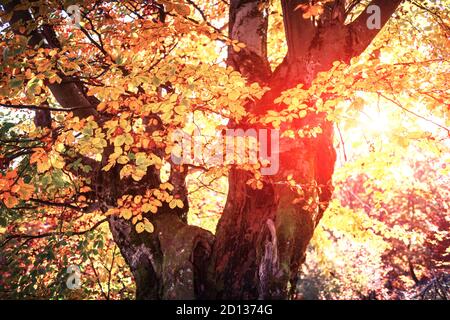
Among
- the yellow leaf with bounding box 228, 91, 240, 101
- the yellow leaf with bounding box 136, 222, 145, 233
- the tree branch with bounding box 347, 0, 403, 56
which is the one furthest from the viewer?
the tree branch with bounding box 347, 0, 403, 56

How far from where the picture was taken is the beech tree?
4387 mm

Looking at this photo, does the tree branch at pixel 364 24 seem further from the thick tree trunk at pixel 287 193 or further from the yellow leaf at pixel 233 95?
the yellow leaf at pixel 233 95

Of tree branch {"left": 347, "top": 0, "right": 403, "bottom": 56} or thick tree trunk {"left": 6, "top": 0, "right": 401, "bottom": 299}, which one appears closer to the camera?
thick tree trunk {"left": 6, "top": 0, "right": 401, "bottom": 299}

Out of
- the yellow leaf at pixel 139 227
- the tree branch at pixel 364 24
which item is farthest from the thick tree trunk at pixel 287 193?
the yellow leaf at pixel 139 227

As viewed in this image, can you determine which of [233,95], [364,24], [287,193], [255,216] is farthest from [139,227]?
[364,24]

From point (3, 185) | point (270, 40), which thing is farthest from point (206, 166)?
point (270, 40)

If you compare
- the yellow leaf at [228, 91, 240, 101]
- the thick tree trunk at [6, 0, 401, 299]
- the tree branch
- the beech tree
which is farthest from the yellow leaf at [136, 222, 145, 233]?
the tree branch

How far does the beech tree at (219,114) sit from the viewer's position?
14.4ft

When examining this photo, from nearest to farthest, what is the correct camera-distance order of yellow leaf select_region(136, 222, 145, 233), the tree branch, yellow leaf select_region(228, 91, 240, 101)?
yellow leaf select_region(228, 91, 240, 101) < yellow leaf select_region(136, 222, 145, 233) < the tree branch

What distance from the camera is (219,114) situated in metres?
5.23

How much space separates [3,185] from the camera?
4.18m

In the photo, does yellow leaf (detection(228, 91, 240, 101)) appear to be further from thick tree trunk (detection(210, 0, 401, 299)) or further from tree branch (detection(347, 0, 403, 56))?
tree branch (detection(347, 0, 403, 56))

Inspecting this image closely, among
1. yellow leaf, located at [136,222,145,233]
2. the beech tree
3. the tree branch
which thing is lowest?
yellow leaf, located at [136,222,145,233]

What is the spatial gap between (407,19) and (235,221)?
5581 mm
